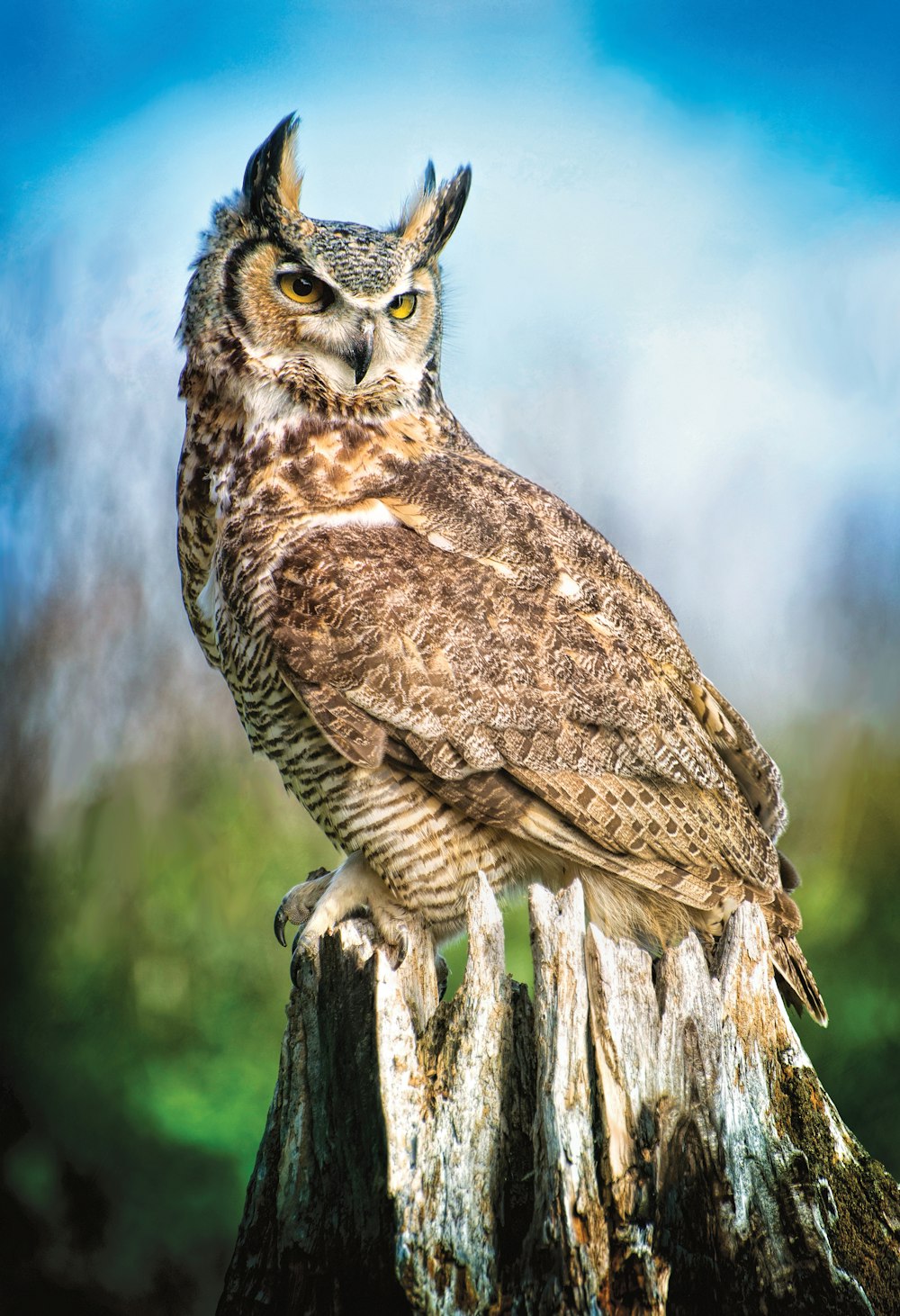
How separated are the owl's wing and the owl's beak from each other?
10.0 inches

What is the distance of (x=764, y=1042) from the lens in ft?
4.05

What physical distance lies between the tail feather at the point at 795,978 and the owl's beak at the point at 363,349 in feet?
3.35

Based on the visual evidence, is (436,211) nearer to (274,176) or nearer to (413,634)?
(274,176)

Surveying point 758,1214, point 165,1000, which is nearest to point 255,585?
point 758,1214

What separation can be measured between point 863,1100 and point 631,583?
144cm

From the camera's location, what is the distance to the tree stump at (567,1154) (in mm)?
1059

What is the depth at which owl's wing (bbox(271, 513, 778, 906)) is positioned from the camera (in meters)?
1.40

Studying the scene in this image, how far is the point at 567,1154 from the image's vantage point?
1089 millimetres

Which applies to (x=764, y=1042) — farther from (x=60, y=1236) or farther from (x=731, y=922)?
(x=60, y=1236)

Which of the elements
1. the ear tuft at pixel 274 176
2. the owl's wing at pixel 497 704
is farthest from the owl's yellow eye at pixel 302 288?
the owl's wing at pixel 497 704

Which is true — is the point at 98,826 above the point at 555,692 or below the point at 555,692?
above

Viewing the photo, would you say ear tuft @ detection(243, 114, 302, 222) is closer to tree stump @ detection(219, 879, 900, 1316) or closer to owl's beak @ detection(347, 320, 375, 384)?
owl's beak @ detection(347, 320, 375, 384)

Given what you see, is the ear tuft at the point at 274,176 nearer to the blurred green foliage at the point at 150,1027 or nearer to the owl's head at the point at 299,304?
the owl's head at the point at 299,304

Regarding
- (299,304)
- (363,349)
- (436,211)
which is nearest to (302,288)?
(299,304)
